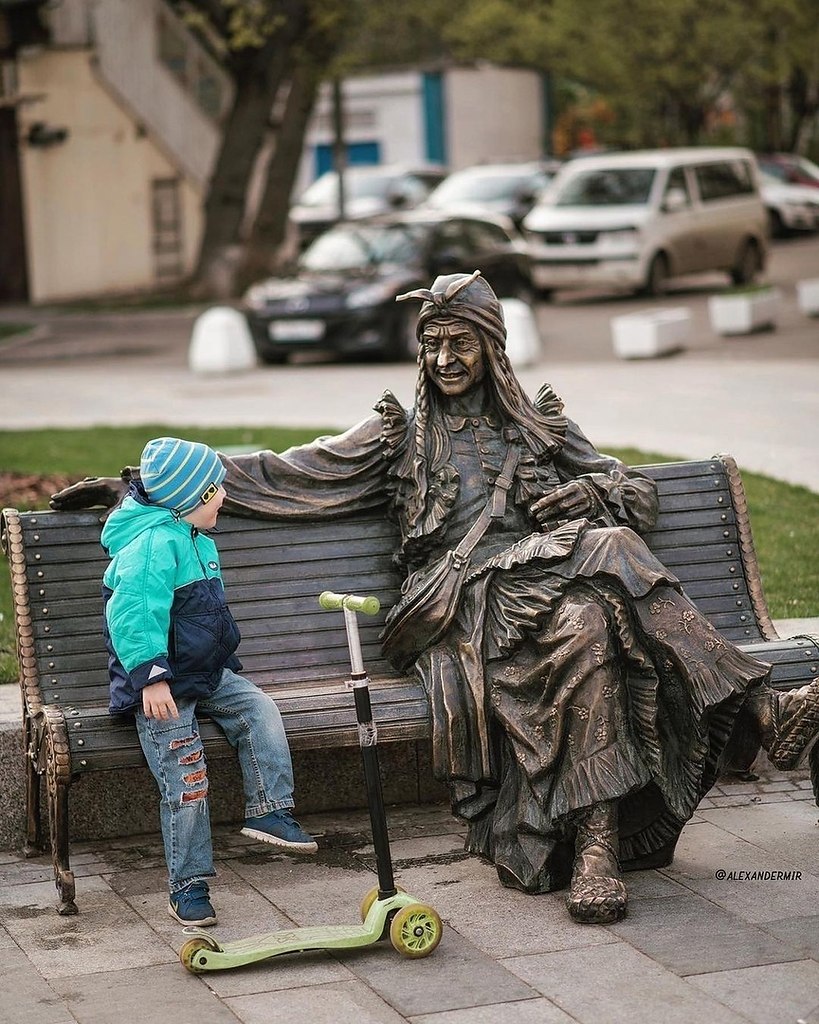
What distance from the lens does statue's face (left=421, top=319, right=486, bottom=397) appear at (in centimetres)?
537

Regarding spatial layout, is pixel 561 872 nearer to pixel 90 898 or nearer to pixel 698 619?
pixel 698 619

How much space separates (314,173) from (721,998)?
43370mm

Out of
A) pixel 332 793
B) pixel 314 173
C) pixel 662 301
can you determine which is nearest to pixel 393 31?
pixel 314 173

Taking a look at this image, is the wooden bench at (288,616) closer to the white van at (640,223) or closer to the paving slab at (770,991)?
the paving slab at (770,991)

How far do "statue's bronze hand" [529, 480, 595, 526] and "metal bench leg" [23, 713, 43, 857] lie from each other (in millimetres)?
1536

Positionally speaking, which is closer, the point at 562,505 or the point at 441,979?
the point at 441,979

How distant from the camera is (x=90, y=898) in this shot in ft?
16.4

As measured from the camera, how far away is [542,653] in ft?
16.2

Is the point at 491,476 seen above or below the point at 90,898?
above

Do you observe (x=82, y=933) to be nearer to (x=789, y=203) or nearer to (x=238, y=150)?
(x=238, y=150)

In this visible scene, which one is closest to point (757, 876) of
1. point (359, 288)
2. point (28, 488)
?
point (28, 488)

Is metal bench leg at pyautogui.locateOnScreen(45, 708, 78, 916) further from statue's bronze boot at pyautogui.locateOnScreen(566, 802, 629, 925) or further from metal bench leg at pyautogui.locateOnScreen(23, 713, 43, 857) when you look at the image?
statue's bronze boot at pyautogui.locateOnScreen(566, 802, 629, 925)

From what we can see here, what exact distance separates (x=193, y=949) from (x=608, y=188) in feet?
69.8

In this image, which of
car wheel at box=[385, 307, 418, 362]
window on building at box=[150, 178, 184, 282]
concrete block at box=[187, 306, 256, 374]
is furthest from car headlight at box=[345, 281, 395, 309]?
window on building at box=[150, 178, 184, 282]
